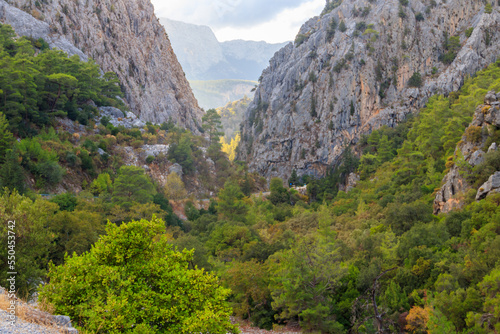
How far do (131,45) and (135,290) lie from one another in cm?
7929

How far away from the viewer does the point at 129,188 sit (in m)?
37.8

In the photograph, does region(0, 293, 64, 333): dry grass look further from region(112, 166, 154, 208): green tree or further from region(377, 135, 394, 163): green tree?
region(377, 135, 394, 163): green tree

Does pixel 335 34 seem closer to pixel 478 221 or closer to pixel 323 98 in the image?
pixel 323 98

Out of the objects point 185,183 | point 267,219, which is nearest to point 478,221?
point 267,219

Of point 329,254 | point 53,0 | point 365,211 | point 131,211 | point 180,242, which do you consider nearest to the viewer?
point 329,254

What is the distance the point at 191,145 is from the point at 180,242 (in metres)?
35.5

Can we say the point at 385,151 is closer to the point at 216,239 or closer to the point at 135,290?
the point at 216,239

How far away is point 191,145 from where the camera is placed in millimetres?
63656

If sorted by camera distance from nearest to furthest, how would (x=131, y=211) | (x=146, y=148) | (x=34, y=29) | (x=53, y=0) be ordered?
(x=131, y=211) → (x=146, y=148) → (x=34, y=29) → (x=53, y=0)

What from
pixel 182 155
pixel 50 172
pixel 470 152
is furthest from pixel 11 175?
pixel 470 152

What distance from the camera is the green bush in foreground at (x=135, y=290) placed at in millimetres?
10438

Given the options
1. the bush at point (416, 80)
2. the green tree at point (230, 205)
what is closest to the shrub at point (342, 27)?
the bush at point (416, 80)

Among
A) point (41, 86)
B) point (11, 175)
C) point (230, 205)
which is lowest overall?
point (11, 175)

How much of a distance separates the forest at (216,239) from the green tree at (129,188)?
172mm
